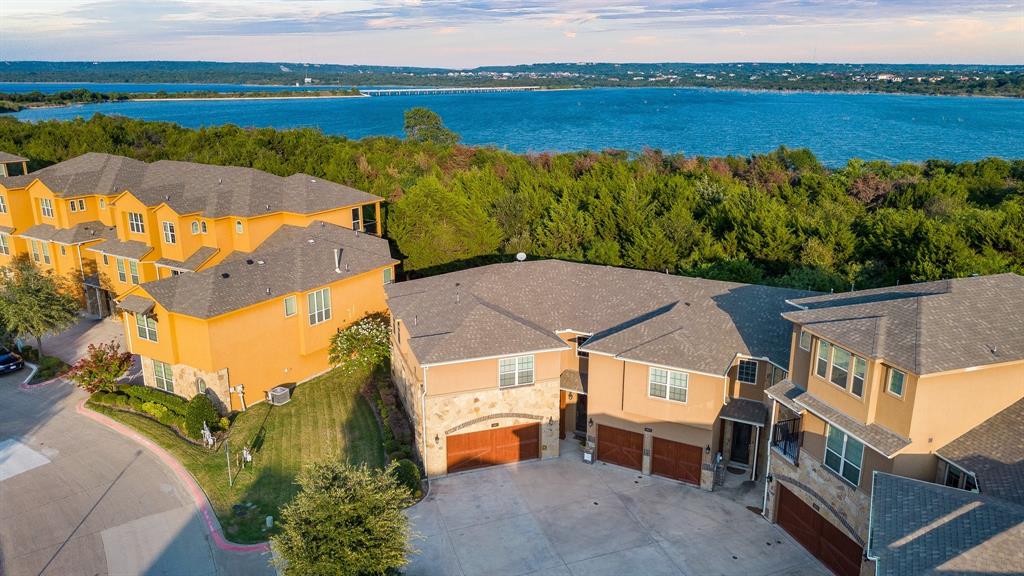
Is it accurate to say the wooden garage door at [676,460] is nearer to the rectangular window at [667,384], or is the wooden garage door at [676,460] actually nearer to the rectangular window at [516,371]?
the rectangular window at [667,384]

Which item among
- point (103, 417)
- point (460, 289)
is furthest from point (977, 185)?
point (103, 417)

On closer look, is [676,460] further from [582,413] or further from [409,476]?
[409,476]

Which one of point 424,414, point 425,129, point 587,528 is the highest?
point 425,129

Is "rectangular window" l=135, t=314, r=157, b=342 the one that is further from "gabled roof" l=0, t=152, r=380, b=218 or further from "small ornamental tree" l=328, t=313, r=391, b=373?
"small ornamental tree" l=328, t=313, r=391, b=373

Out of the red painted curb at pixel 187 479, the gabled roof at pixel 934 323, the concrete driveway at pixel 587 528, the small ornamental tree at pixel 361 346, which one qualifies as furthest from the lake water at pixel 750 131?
the red painted curb at pixel 187 479

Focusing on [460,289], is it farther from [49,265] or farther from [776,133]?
[776,133]

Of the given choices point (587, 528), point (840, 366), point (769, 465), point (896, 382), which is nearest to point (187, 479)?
point (587, 528)
